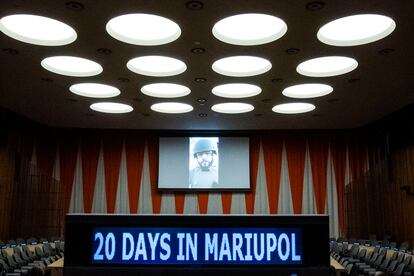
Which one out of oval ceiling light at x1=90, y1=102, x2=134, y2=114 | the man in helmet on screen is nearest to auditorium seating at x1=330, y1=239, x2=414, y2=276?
the man in helmet on screen

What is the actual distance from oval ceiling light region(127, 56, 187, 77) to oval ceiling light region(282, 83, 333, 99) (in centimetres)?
351

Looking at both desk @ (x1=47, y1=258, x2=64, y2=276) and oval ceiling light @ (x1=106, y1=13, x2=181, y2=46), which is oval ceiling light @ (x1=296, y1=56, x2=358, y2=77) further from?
desk @ (x1=47, y1=258, x2=64, y2=276)

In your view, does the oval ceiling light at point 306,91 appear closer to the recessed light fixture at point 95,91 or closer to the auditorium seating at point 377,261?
the auditorium seating at point 377,261

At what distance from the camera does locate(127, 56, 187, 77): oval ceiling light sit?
35.6ft

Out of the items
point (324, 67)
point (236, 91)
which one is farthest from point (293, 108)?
point (324, 67)

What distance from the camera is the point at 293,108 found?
1520cm

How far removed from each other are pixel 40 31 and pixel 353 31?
6.47 metres

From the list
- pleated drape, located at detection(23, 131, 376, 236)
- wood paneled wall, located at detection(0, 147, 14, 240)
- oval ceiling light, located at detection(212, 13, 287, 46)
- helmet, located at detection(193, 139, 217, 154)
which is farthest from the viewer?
helmet, located at detection(193, 139, 217, 154)

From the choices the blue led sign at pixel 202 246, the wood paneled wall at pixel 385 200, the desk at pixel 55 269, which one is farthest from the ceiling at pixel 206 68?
the blue led sign at pixel 202 246

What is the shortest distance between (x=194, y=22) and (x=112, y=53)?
2515 mm

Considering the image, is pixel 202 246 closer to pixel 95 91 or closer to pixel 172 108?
pixel 95 91

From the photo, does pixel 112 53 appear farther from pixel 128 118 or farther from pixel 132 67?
pixel 128 118

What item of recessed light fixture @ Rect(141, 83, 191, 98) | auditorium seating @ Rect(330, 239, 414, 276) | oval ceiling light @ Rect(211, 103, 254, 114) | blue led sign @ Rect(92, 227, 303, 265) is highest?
recessed light fixture @ Rect(141, 83, 191, 98)

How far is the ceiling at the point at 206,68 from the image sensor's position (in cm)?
729
